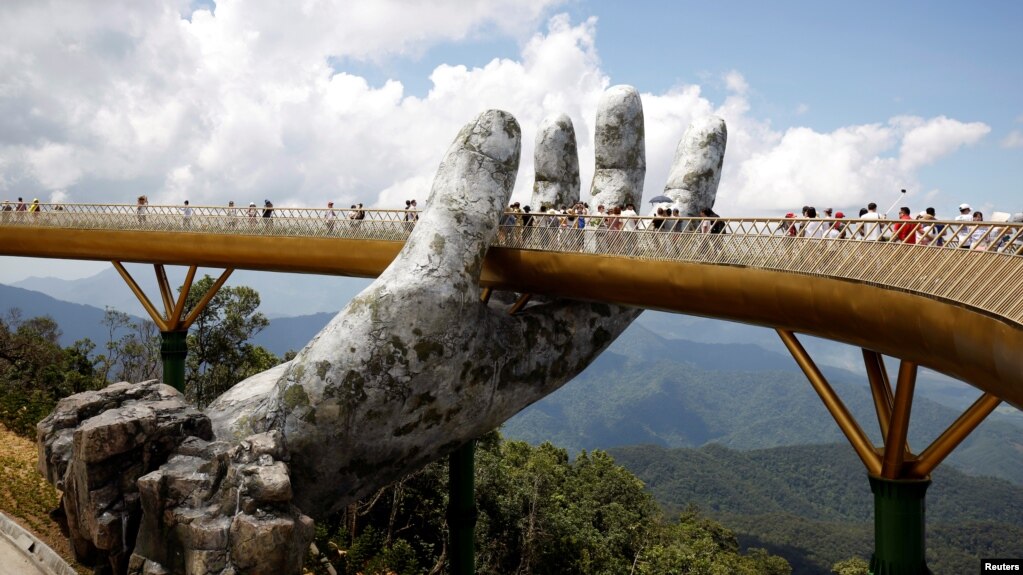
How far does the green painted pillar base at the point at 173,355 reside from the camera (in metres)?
23.0

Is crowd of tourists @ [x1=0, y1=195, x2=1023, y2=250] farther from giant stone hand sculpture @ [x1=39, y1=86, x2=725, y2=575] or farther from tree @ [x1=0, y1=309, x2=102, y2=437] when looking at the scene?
tree @ [x1=0, y1=309, x2=102, y2=437]

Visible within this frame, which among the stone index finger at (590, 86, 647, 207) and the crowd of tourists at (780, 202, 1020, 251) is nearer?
the crowd of tourists at (780, 202, 1020, 251)

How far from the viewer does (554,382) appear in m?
17.8

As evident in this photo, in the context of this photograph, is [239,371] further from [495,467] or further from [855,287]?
[855,287]

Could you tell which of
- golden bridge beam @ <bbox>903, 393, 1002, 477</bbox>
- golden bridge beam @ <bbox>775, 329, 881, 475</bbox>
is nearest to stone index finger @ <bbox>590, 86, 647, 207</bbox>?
golden bridge beam @ <bbox>775, 329, 881, 475</bbox>

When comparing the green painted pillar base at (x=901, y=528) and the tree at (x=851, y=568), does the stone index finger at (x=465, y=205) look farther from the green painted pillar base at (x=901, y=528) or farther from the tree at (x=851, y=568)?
the tree at (x=851, y=568)

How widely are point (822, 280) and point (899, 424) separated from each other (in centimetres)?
214

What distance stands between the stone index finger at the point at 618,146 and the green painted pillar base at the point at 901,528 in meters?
10.8

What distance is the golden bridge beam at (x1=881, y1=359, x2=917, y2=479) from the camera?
1013 cm

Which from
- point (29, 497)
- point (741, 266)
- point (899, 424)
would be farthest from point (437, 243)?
point (29, 497)

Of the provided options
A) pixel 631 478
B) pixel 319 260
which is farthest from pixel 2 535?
pixel 631 478

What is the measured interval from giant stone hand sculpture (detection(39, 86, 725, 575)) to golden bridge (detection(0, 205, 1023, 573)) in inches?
53.5

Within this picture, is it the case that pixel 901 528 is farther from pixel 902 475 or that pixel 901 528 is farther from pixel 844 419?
pixel 844 419

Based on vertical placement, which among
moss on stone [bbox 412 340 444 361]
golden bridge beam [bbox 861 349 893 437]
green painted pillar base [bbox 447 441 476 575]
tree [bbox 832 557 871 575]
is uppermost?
moss on stone [bbox 412 340 444 361]
